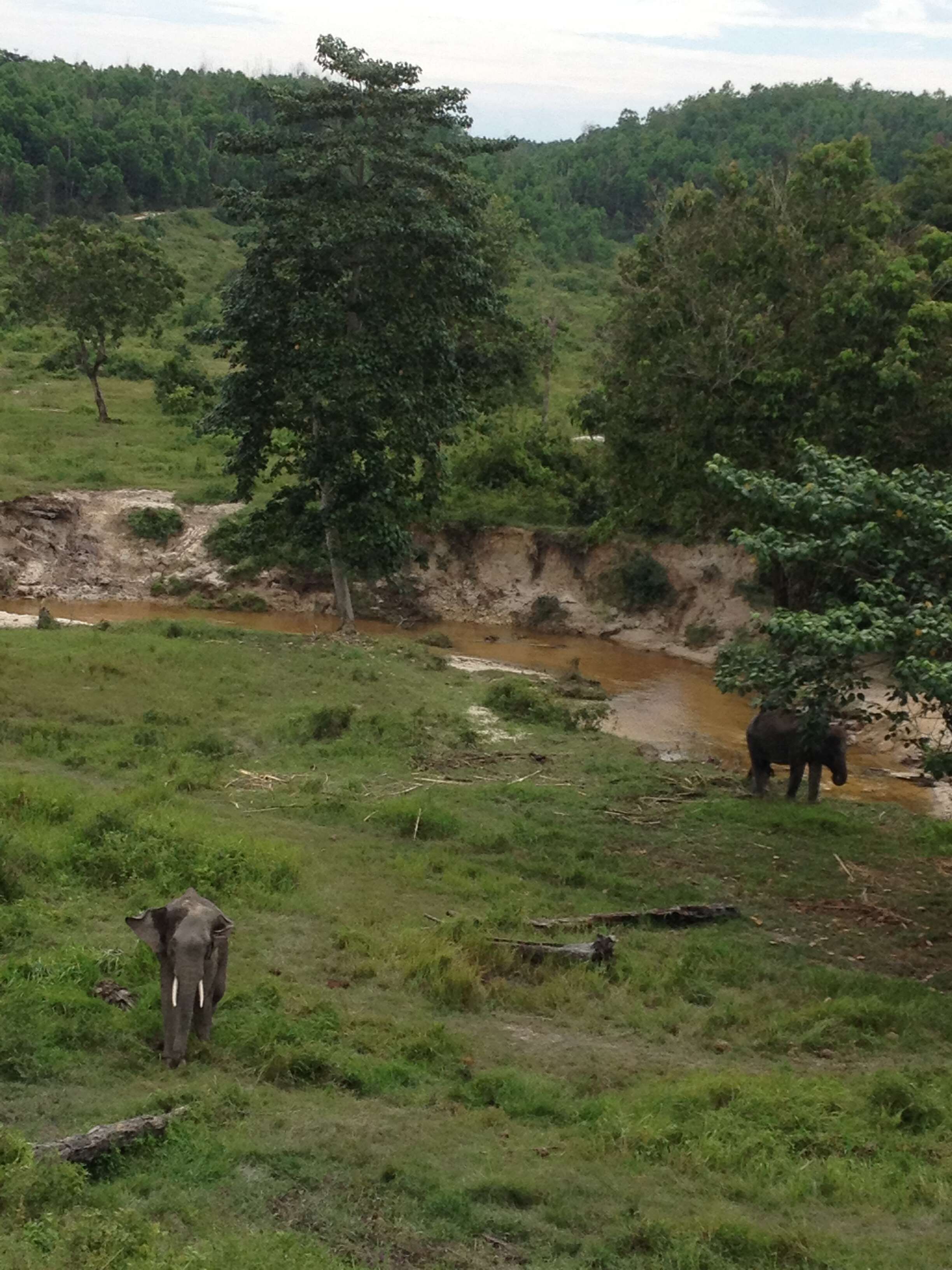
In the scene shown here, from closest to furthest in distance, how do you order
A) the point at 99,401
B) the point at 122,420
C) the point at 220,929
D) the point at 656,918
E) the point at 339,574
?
the point at 220,929, the point at 656,918, the point at 339,574, the point at 99,401, the point at 122,420

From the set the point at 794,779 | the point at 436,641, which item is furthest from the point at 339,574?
the point at 794,779

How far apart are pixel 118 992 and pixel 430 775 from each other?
836 cm

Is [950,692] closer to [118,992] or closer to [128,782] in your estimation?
[118,992]

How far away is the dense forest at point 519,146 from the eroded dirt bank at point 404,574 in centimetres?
3318

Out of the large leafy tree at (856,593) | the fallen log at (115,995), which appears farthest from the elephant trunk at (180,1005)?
the large leafy tree at (856,593)

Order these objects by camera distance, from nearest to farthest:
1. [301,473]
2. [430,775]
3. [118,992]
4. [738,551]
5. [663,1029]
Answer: [118,992] < [663,1029] < [430,775] < [301,473] < [738,551]

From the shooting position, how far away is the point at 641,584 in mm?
33375

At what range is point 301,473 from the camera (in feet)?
84.8

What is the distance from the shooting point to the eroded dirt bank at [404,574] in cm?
3334

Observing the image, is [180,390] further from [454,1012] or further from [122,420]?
[454,1012]

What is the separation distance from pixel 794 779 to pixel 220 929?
10.7m

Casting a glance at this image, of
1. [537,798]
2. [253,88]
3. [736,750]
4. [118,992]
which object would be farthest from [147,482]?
[118,992]

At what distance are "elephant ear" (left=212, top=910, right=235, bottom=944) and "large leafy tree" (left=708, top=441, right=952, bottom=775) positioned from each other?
5.25 metres

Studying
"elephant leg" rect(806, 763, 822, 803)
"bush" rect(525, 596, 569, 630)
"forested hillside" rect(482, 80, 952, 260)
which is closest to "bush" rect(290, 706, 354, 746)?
"elephant leg" rect(806, 763, 822, 803)
